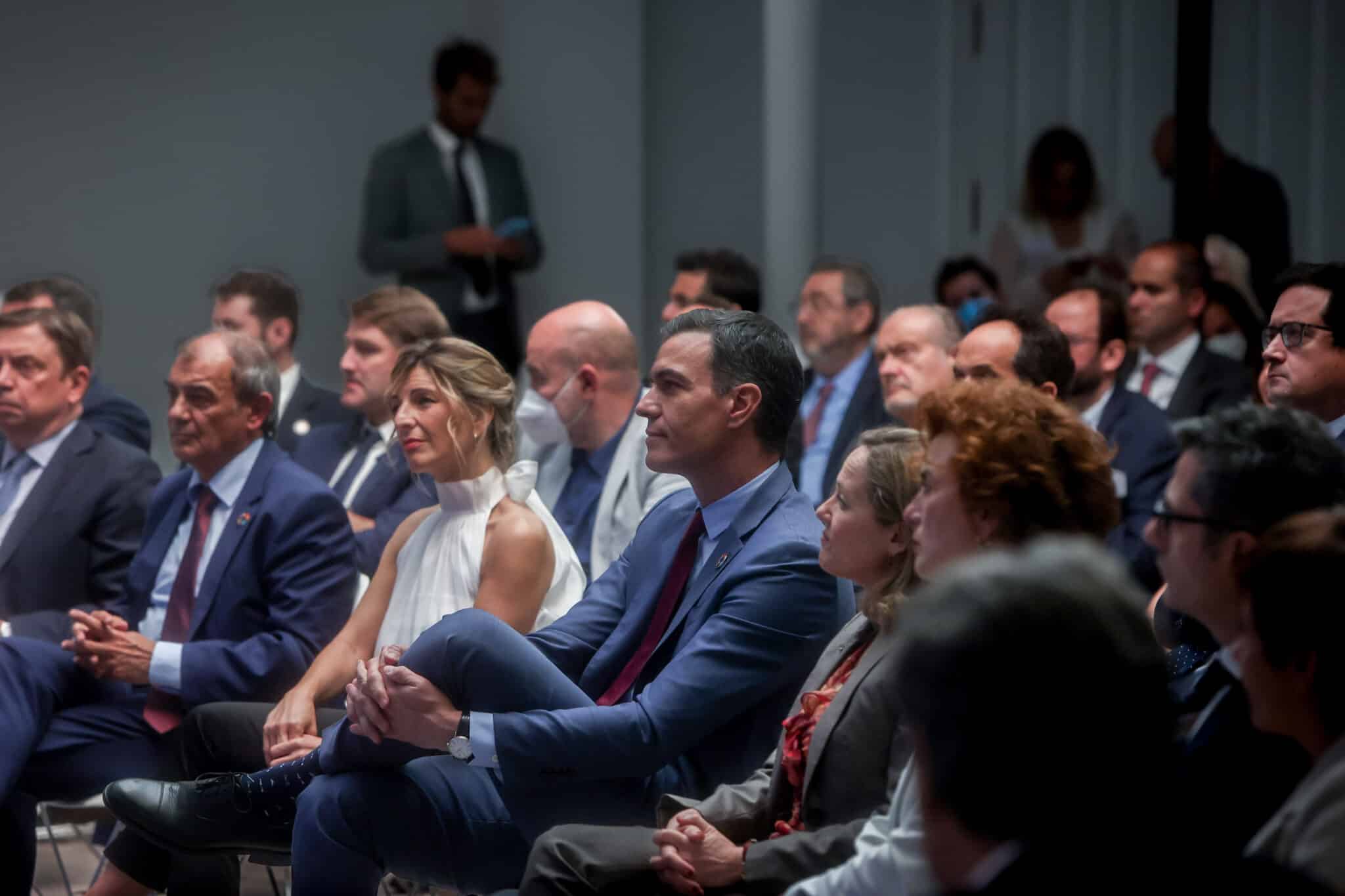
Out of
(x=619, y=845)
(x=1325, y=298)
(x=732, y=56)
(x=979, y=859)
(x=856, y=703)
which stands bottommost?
(x=619, y=845)

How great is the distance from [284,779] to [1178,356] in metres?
3.51

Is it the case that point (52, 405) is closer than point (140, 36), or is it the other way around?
point (52, 405)

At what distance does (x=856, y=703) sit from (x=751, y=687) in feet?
1.24

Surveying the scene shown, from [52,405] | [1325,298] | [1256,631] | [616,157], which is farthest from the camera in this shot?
[616,157]

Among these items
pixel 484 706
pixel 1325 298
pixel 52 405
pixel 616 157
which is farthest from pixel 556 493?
pixel 616 157

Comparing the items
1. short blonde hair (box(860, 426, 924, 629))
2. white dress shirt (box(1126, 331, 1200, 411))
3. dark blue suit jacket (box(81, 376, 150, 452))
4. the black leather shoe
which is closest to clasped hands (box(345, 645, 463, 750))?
the black leather shoe

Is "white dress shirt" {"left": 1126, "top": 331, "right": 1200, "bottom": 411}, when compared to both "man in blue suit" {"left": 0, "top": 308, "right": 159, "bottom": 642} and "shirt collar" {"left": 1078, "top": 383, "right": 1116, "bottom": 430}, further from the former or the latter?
"man in blue suit" {"left": 0, "top": 308, "right": 159, "bottom": 642}

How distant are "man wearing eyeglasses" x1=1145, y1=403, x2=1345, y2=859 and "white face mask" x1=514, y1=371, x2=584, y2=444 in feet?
7.69

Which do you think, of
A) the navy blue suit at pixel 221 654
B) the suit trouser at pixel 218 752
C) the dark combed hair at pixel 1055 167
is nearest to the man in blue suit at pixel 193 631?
the navy blue suit at pixel 221 654

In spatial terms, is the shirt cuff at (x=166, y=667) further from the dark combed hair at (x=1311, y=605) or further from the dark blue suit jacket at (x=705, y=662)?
the dark combed hair at (x=1311, y=605)

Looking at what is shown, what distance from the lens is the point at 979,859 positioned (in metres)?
1.44

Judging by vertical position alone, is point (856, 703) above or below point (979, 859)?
below

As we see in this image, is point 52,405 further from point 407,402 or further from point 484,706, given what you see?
point 484,706

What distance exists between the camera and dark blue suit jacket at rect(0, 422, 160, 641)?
13.2 feet
